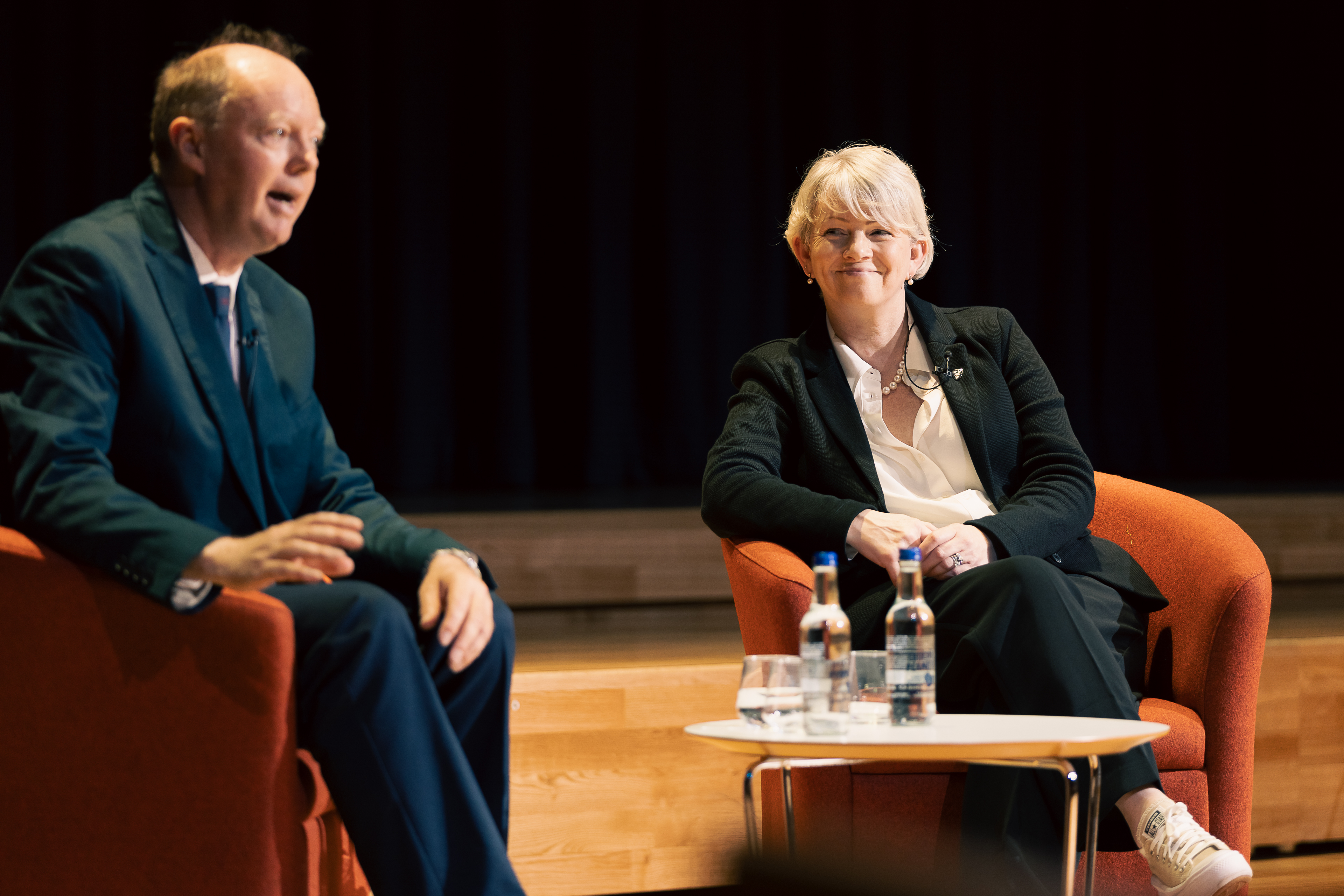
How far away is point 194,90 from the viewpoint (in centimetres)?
167

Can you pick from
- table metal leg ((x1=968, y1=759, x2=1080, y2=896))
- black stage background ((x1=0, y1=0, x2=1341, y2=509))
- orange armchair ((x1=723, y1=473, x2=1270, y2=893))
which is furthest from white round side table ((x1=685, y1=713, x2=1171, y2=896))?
black stage background ((x1=0, y1=0, x2=1341, y2=509))

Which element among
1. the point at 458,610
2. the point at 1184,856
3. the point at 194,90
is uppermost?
the point at 194,90

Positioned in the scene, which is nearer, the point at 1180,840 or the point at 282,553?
the point at 282,553

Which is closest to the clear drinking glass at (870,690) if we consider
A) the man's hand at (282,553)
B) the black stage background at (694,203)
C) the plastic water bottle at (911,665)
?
the plastic water bottle at (911,665)

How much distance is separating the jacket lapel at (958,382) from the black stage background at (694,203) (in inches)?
86.7

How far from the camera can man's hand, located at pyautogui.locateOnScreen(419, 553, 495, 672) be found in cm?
161

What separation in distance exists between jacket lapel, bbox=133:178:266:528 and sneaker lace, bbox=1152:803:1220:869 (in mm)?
1223

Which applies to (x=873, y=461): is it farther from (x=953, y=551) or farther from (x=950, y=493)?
(x=953, y=551)

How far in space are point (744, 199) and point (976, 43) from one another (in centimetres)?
123

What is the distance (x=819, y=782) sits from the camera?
1977 millimetres

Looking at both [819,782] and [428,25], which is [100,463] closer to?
[819,782]

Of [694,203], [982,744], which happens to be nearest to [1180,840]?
[982,744]

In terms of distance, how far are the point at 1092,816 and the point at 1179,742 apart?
37cm

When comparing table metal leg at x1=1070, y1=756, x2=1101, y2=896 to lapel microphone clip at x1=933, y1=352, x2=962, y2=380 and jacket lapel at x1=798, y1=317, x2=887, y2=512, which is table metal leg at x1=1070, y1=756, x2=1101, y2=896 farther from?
lapel microphone clip at x1=933, y1=352, x2=962, y2=380
